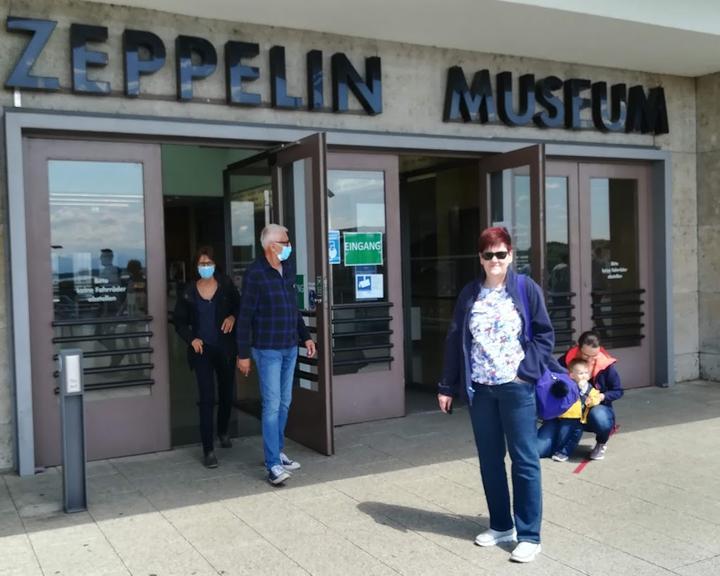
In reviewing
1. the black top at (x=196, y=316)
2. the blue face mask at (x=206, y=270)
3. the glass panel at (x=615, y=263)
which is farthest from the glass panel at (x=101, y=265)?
the glass panel at (x=615, y=263)

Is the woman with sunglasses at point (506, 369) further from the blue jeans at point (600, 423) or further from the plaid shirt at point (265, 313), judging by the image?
the blue jeans at point (600, 423)

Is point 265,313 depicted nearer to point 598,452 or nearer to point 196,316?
point 196,316

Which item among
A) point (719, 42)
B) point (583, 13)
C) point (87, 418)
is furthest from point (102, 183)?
point (719, 42)

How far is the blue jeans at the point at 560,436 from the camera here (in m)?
5.90

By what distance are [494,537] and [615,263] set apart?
5.24 metres

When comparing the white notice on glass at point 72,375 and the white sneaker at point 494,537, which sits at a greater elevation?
the white notice on glass at point 72,375

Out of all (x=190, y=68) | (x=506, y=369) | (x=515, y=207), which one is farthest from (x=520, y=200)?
(x=506, y=369)

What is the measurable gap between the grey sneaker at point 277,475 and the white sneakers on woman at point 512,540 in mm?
1546

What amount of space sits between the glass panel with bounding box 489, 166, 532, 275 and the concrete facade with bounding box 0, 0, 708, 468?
51cm

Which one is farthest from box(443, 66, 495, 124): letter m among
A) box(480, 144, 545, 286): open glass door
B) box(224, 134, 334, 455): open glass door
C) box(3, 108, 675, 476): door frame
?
box(224, 134, 334, 455): open glass door

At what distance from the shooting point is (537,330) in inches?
161

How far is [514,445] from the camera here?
405 cm

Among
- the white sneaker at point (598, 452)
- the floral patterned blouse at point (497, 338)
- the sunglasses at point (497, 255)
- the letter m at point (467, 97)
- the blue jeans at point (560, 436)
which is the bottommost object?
the white sneaker at point (598, 452)

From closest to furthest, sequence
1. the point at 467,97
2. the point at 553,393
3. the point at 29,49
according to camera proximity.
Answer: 1. the point at 553,393
2. the point at 29,49
3. the point at 467,97
